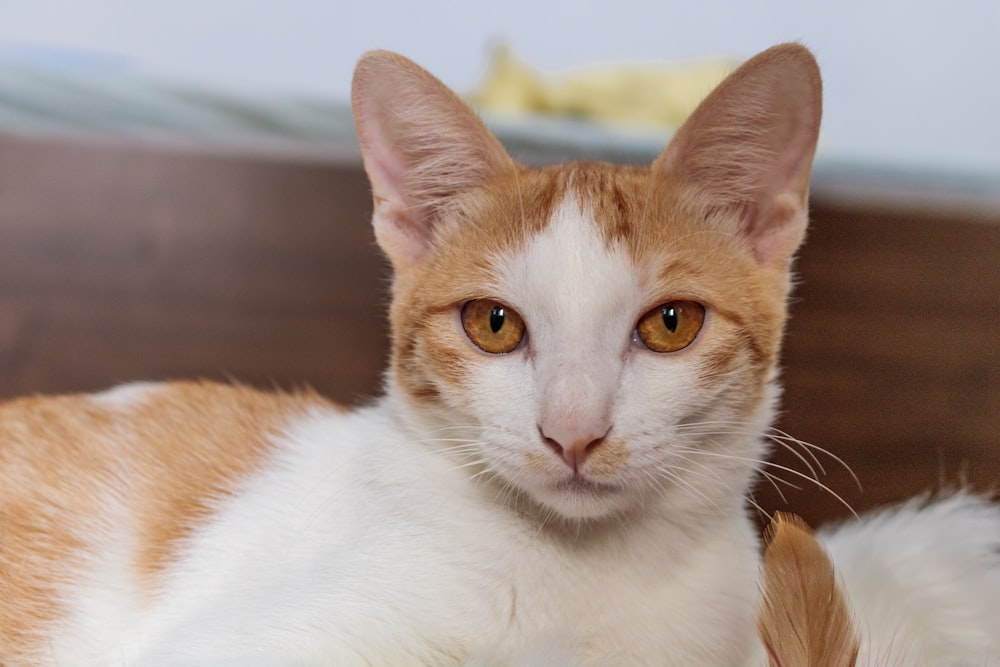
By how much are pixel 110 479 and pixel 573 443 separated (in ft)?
1.94

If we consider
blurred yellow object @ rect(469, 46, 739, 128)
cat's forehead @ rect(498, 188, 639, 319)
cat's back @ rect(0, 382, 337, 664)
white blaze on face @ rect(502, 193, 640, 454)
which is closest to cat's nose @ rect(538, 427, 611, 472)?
white blaze on face @ rect(502, 193, 640, 454)

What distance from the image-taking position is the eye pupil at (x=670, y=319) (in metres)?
0.73

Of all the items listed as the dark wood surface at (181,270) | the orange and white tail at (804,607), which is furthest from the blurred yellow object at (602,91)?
the orange and white tail at (804,607)

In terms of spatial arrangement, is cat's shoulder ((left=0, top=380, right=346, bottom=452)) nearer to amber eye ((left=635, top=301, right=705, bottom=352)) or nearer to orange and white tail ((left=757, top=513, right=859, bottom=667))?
amber eye ((left=635, top=301, right=705, bottom=352))

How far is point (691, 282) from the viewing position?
2.44ft

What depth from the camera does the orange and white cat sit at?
69 cm

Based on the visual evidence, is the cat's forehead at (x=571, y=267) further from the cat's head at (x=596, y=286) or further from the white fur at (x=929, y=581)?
the white fur at (x=929, y=581)

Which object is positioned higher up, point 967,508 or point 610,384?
point 610,384

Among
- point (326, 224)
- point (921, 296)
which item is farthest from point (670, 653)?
point (326, 224)

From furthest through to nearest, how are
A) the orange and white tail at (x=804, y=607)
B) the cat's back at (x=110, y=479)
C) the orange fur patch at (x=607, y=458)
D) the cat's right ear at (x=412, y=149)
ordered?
1. the cat's back at (x=110, y=479)
2. the cat's right ear at (x=412, y=149)
3. the orange fur patch at (x=607, y=458)
4. the orange and white tail at (x=804, y=607)

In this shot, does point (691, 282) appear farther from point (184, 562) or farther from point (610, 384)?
point (184, 562)

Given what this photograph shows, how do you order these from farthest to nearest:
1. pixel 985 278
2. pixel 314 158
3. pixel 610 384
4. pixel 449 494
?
pixel 314 158, pixel 985 278, pixel 449 494, pixel 610 384

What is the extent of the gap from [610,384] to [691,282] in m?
0.14

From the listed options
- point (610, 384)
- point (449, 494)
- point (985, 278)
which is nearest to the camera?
point (610, 384)
